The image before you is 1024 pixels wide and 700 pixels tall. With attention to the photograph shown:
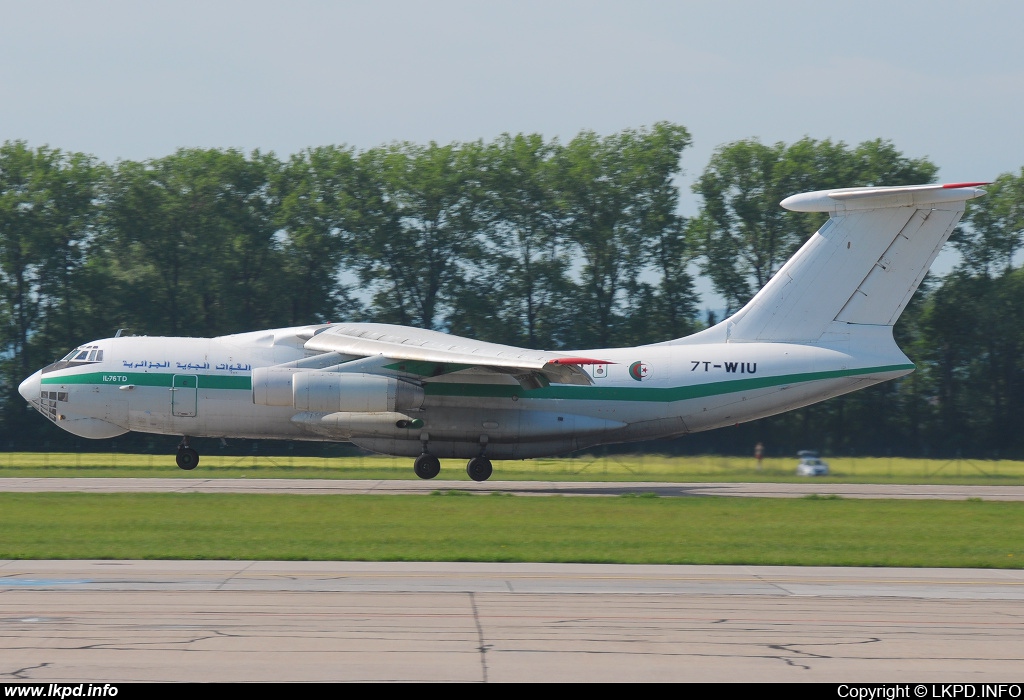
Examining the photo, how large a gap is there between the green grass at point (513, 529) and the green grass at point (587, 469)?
24.7ft

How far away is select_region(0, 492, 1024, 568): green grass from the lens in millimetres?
15523

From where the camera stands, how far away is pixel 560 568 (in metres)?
14.4

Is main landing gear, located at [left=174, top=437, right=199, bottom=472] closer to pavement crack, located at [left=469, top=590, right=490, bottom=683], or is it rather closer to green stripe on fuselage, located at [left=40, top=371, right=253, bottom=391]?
green stripe on fuselage, located at [left=40, top=371, right=253, bottom=391]

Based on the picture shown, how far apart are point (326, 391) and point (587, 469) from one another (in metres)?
11.4

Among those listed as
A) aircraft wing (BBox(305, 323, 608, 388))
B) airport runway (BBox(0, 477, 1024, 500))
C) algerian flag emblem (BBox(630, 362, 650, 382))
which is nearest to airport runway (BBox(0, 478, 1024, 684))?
aircraft wing (BBox(305, 323, 608, 388))

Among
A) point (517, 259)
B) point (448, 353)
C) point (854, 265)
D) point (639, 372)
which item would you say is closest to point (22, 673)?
point (448, 353)

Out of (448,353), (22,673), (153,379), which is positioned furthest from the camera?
(153,379)

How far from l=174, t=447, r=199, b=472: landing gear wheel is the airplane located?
120cm

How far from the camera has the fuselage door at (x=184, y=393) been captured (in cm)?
2795

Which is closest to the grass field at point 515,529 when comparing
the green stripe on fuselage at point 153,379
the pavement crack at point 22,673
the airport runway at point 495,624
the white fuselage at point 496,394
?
the airport runway at point 495,624

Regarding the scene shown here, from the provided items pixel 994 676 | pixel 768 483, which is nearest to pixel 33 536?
pixel 994 676

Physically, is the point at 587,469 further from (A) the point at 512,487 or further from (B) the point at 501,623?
(B) the point at 501,623

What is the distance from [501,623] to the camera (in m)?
10.3

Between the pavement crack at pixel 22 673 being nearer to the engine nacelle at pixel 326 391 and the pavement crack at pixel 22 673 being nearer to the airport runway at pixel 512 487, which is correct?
the airport runway at pixel 512 487
